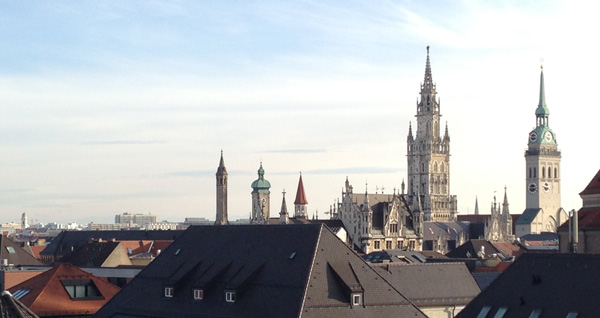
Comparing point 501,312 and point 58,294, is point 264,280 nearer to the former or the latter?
point 501,312

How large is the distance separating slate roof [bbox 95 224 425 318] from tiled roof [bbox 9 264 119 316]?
960 centimetres

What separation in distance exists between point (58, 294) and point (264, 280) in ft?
74.7

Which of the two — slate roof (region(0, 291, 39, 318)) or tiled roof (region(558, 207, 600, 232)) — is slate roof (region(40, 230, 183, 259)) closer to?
tiled roof (region(558, 207, 600, 232))

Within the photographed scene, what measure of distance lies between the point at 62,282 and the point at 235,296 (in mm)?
22495

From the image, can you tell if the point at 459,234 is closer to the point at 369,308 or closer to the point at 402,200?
the point at 402,200

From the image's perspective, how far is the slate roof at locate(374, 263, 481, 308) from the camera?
70.3 metres

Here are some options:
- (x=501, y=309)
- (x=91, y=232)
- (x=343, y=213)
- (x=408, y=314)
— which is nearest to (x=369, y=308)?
(x=408, y=314)

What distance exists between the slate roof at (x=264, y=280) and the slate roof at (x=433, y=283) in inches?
625

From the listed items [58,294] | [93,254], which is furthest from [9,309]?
[93,254]

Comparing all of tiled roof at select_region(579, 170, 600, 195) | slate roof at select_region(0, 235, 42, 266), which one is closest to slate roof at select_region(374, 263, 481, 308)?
tiled roof at select_region(579, 170, 600, 195)

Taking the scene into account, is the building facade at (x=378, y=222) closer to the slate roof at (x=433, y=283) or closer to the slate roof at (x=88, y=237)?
the slate roof at (x=88, y=237)

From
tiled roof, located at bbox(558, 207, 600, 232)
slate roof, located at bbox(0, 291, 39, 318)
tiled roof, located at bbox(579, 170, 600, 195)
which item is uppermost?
tiled roof, located at bbox(579, 170, 600, 195)

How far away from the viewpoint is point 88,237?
6978 inches

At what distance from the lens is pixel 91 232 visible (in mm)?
181375
